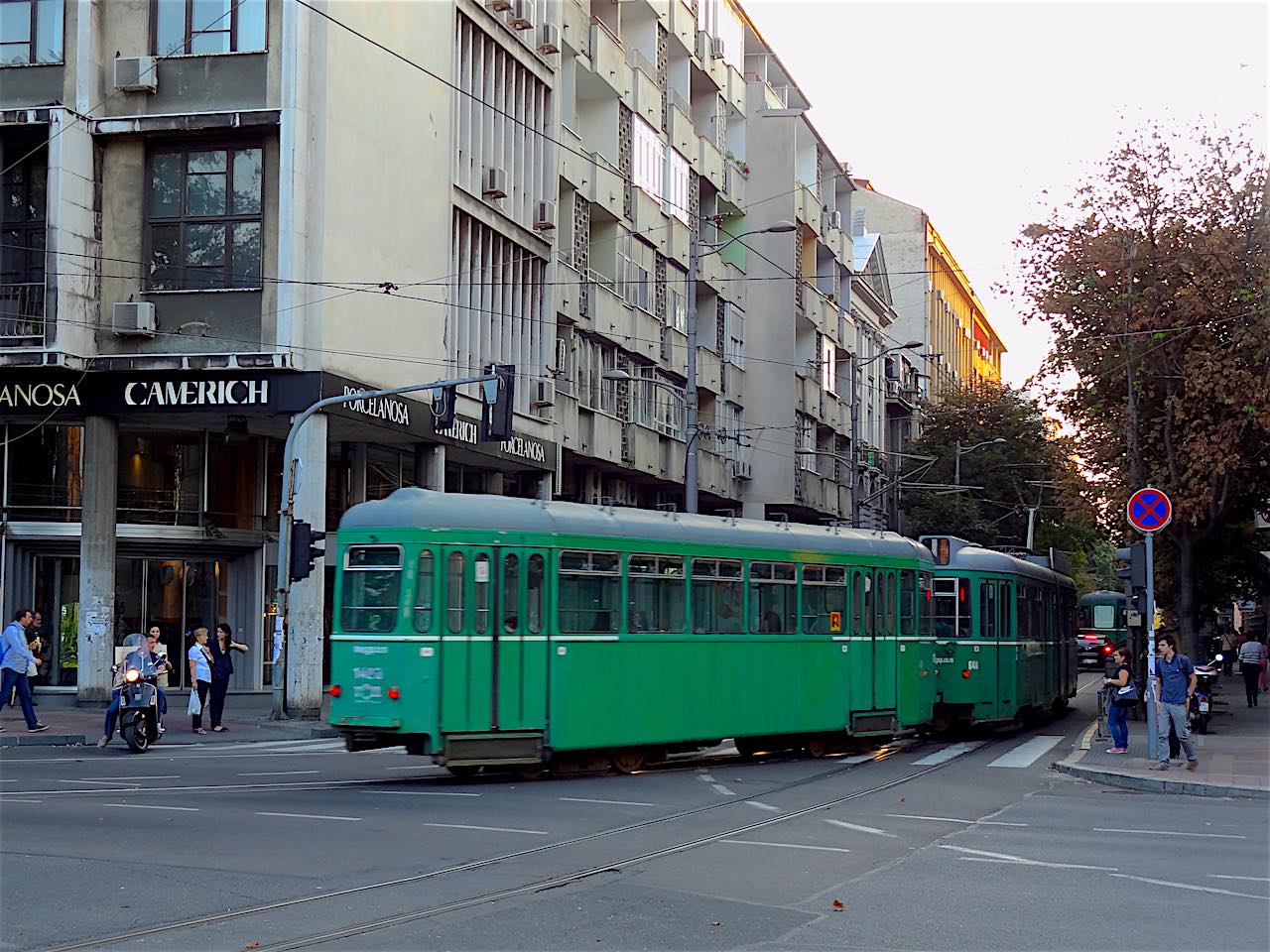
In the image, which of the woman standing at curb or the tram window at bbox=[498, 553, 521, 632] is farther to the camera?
the woman standing at curb

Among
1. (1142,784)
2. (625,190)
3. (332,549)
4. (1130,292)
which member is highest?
(625,190)

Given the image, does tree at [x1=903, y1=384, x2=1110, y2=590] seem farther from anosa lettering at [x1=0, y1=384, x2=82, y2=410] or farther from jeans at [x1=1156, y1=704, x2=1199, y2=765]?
jeans at [x1=1156, y1=704, x2=1199, y2=765]

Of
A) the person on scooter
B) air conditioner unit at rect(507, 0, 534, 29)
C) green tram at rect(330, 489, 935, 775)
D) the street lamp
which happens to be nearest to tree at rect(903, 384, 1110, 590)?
the street lamp

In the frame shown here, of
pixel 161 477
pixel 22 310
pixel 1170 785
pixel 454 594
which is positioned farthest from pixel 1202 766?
pixel 22 310

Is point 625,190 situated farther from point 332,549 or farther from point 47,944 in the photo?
point 47,944

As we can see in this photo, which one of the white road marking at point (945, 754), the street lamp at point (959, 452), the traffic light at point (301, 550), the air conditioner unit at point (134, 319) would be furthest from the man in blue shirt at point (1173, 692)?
the street lamp at point (959, 452)

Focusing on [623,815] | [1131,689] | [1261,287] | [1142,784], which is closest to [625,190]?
[1261,287]

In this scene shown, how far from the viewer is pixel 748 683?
805 inches

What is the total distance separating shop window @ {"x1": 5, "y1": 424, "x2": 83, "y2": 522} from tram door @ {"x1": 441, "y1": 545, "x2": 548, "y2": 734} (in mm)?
17195

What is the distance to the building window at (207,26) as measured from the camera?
98.8 feet

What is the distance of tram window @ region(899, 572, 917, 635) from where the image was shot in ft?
77.3

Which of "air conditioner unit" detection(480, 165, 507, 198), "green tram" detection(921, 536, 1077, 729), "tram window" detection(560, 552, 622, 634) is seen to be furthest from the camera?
"air conditioner unit" detection(480, 165, 507, 198)

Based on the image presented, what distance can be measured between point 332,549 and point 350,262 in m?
6.79

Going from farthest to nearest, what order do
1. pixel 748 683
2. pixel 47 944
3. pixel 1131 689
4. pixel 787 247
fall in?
pixel 787 247 < pixel 1131 689 < pixel 748 683 < pixel 47 944
